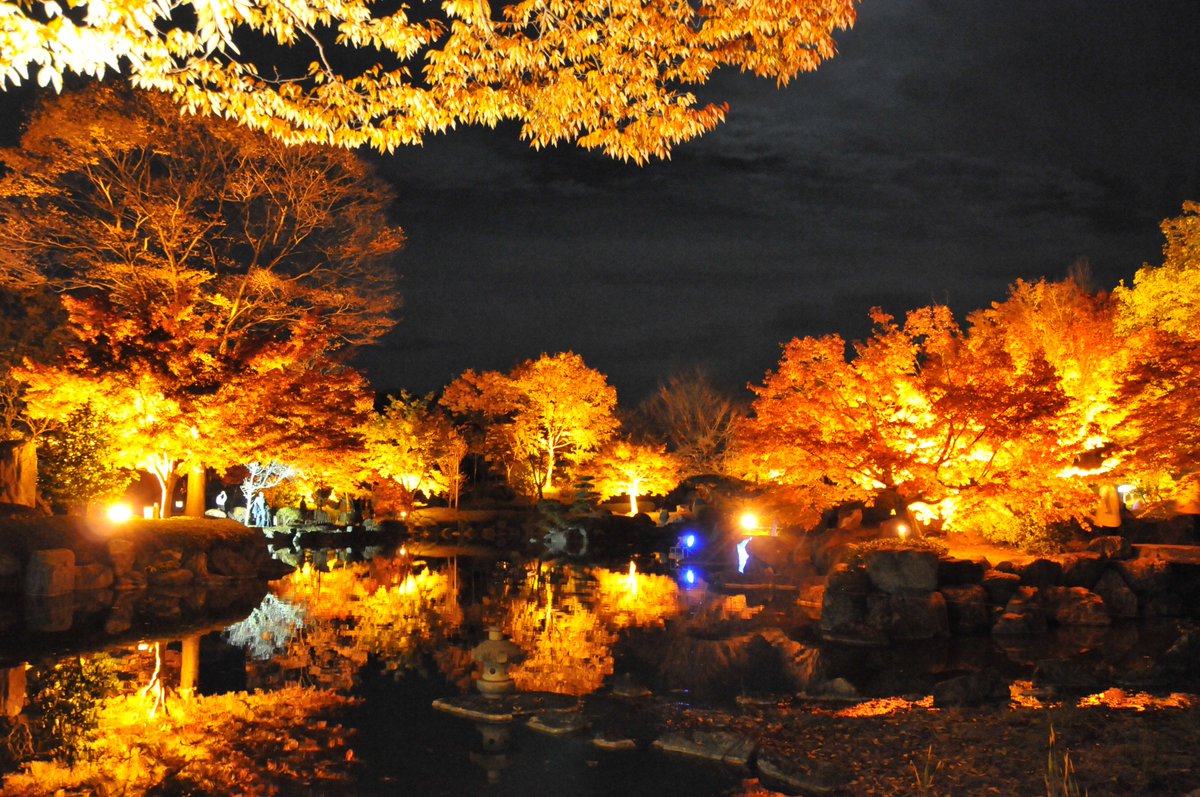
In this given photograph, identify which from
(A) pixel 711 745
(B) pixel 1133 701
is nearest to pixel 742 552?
(B) pixel 1133 701

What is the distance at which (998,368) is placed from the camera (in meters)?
17.5

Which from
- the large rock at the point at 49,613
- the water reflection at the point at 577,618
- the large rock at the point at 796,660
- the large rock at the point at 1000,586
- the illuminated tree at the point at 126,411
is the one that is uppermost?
the illuminated tree at the point at 126,411

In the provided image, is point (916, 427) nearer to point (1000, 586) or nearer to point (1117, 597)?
point (1000, 586)

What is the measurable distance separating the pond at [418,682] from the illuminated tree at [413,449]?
22400mm

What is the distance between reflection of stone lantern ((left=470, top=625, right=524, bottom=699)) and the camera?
9.59 m

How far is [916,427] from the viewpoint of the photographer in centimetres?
1805

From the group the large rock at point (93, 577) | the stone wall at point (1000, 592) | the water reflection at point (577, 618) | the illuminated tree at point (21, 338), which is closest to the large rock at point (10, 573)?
the large rock at point (93, 577)

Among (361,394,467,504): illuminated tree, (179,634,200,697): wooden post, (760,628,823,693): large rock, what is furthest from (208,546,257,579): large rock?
(361,394,467,504): illuminated tree

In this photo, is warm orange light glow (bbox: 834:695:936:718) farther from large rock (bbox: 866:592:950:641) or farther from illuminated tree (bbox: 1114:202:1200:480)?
illuminated tree (bbox: 1114:202:1200:480)

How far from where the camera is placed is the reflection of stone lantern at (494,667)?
959cm

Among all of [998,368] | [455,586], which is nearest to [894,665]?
[998,368]

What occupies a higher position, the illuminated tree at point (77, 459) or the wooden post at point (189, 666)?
the illuminated tree at point (77, 459)

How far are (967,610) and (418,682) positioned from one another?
1040 cm

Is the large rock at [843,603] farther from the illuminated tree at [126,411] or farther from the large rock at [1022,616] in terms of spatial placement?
the illuminated tree at [126,411]
